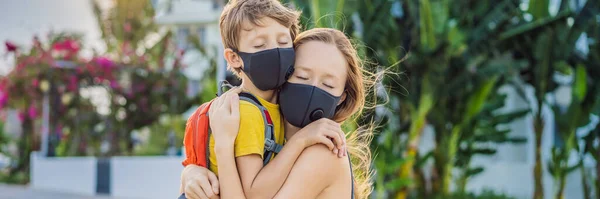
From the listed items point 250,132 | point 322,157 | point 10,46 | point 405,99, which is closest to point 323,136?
point 322,157

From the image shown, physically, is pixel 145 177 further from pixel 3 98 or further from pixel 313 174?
pixel 313 174

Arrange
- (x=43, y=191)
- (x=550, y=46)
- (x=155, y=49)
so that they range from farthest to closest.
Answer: (x=155, y=49) → (x=43, y=191) → (x=550, y=46)

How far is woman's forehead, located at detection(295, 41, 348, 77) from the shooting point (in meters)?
2.41

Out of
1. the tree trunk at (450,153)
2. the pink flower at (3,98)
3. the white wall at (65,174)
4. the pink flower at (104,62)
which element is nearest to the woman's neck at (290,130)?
the tree trunk at (450,153)

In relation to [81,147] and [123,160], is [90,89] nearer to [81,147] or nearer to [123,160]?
[81,147]

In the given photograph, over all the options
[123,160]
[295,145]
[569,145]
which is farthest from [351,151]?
[123,160]

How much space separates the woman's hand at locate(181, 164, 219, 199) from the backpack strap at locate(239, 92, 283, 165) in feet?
0.54

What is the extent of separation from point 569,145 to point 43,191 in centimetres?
1112

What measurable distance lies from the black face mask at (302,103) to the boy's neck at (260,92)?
0.04 meters

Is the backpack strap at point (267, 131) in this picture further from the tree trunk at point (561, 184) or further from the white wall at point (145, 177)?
the white wall at point (145, 177)

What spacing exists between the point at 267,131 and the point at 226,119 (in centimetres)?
13

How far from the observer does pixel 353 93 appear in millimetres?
2615

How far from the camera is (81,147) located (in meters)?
17.9

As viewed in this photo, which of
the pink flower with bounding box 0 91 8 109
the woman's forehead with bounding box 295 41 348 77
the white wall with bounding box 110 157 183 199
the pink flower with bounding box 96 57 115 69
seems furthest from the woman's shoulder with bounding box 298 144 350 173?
the pink flower with bounding box 0 91 8 109
